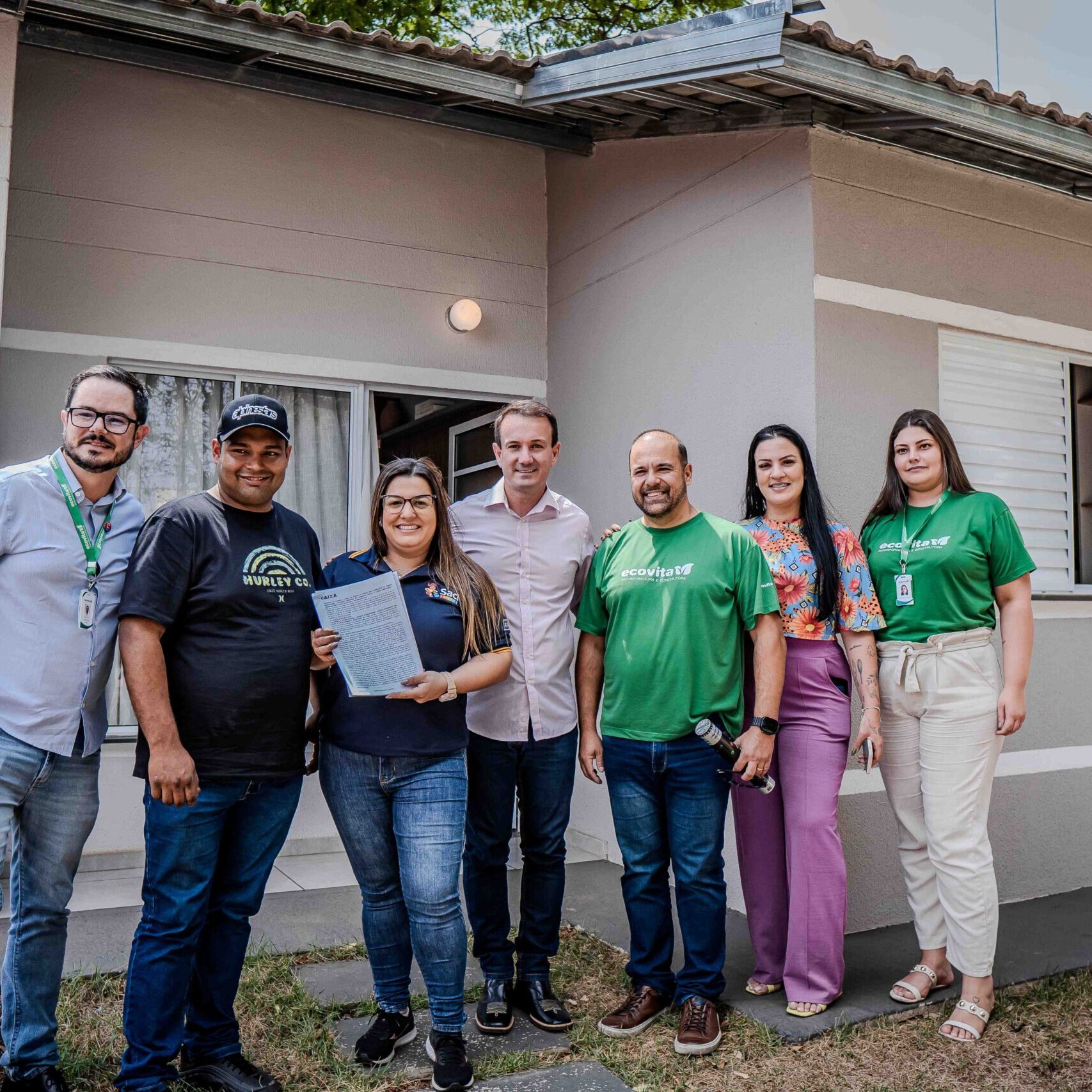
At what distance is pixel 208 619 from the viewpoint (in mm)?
2740

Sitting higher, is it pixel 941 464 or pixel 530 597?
pixel 941 464

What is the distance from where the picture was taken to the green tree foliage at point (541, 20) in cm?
1302

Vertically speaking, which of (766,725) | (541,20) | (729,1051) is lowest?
(729,1051)

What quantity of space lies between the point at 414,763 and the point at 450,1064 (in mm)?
850

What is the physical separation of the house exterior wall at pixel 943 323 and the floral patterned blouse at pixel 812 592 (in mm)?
871

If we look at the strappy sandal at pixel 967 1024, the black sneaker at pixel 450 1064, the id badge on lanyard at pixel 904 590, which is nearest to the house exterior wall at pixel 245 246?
the black sneaker at pixel 450 1064

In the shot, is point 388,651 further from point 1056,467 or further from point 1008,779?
point 1056,467

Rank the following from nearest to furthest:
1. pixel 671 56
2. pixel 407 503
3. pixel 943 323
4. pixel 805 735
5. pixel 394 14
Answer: pixel 407 503, pixel 805 735, pixel 671 56, pixel 943 323, pixel 394 14

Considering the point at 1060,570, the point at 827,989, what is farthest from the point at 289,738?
the point at 1060,570

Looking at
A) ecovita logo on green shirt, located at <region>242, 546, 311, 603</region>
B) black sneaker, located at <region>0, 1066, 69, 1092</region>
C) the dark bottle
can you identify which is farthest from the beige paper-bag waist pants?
black sneaker, located at <region>0, 1066, 69, 1092</region>

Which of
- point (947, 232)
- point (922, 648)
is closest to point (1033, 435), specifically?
point (947, 232)

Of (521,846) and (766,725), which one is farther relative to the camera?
(521,846)

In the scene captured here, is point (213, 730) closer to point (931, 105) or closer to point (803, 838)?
point (803, 838)

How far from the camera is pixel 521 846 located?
349cm
